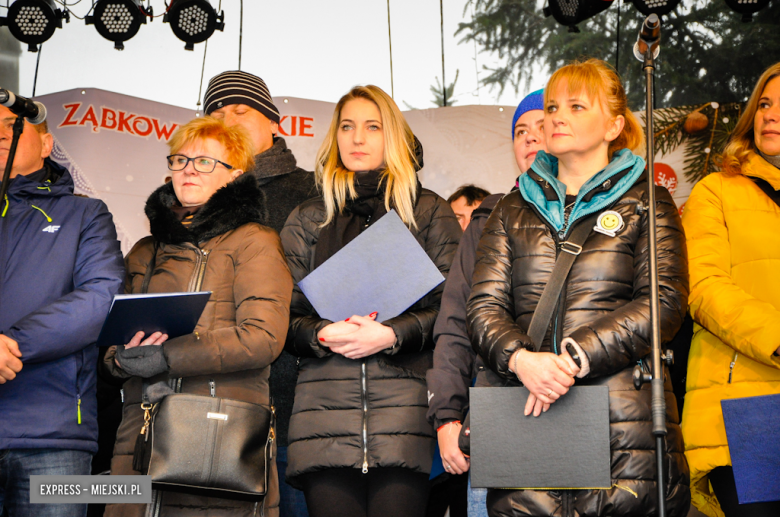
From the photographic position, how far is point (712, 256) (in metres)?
2.38

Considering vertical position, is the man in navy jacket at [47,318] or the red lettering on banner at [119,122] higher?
the red lettering on banner at [119,122]

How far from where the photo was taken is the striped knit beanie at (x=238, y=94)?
12.2 feet

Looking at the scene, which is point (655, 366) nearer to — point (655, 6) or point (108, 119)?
point (655, 6)

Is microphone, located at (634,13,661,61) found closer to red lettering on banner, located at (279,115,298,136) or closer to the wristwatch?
the wristwatch

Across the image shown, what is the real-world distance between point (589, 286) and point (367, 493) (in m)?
0.96

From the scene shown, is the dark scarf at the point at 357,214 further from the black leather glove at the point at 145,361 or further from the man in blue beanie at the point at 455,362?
the black leather glove at the point at 145,361

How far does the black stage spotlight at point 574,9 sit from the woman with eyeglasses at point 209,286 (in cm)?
266

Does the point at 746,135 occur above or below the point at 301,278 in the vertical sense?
above

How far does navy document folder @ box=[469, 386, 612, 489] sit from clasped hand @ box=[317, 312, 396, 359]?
1.78 feet

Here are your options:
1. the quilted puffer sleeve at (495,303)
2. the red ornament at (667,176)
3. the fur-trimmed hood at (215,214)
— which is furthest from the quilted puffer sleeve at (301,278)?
the red ornament at (667,176)

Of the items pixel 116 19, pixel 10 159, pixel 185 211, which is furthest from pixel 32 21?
pixel 185 211

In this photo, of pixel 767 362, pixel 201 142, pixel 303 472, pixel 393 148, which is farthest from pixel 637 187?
pixel 201 142

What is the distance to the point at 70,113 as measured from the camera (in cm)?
472

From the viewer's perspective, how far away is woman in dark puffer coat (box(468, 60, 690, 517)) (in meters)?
1.85
